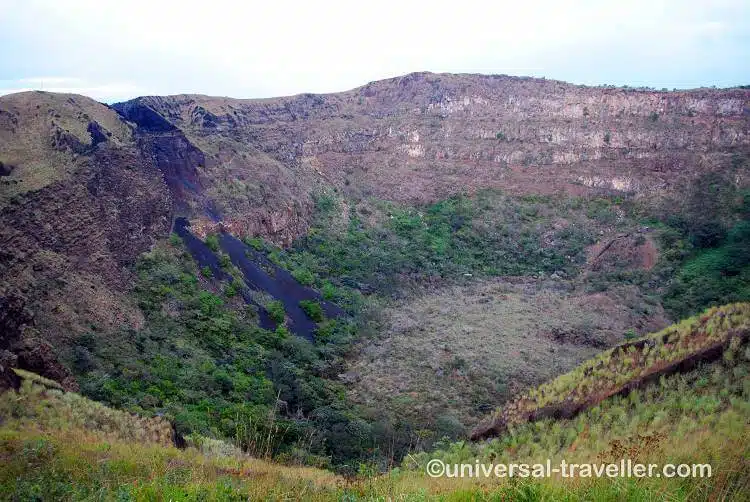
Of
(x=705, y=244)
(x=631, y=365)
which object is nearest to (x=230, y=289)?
(x=631, y=365)

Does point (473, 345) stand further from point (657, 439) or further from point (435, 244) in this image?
point (657, 439)

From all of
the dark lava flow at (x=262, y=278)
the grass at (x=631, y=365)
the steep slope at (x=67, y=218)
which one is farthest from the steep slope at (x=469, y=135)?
the grass at (x=631, y=365)

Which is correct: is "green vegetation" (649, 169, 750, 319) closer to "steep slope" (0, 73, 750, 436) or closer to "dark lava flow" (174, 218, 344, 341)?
"steep slope" (0, 73, 750, 436)

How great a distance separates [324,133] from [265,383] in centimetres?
2561

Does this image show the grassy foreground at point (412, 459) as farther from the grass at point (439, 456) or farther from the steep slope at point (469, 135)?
the steep slope at point (469, 135)

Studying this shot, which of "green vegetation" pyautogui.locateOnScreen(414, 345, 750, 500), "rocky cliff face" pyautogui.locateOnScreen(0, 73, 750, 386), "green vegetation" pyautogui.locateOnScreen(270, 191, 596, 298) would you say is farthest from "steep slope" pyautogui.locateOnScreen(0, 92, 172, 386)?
"green vegetation" pyautogui.locateOnScreen(414, 345, 750, 500)

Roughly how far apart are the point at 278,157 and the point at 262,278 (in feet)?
45.8

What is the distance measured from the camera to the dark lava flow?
17438mm

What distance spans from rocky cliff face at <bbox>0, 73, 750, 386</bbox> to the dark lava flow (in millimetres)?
1079

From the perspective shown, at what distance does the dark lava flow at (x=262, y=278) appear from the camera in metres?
17.4

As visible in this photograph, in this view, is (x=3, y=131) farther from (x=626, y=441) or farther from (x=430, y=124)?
(x=430, y=124)

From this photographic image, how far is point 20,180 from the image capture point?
14789 mm

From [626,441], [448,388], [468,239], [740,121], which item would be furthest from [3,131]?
[740,121]

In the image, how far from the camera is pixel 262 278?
62.5ft
